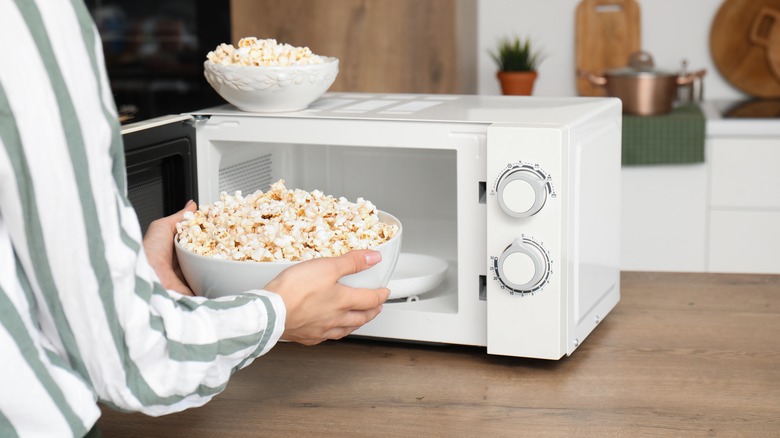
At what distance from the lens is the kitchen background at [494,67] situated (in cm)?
222

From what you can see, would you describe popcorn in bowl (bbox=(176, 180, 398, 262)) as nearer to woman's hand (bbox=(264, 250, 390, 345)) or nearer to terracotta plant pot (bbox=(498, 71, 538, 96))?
woman's hand (bbox=(264, 250, 390, 345))

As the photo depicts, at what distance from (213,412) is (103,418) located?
0.10 meters

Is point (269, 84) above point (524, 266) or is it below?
above

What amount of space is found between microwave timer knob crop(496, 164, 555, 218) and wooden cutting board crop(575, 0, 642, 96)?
183 cm

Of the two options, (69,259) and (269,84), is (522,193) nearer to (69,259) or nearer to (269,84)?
(269,84)

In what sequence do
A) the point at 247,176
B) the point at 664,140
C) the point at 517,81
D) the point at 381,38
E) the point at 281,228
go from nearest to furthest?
the point at 281,228, the point at 247,176, the point at 664,140, the point at 381,38, the point at 517,81

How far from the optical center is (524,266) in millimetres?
914

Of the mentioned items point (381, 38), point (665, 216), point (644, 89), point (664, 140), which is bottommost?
point (665, 216)

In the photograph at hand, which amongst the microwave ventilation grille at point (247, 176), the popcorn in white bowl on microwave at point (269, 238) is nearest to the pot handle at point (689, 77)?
the microwave ventilation grille at point (247, 176)

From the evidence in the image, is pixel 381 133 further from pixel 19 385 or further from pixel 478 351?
pixel 19 385

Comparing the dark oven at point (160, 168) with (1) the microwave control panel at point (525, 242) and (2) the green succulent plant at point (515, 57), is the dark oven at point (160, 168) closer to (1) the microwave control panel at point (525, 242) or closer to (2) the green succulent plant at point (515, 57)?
(1) the microwave control panel at point (525, 242)

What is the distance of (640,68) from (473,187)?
1.57m

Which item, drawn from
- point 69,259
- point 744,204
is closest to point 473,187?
point 69,259

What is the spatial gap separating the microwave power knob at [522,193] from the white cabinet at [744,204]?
145 centimetres
